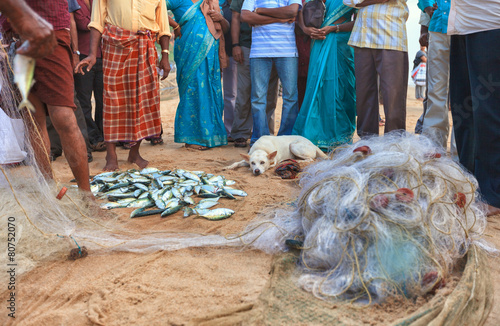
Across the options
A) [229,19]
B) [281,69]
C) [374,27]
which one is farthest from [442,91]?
[229,19]

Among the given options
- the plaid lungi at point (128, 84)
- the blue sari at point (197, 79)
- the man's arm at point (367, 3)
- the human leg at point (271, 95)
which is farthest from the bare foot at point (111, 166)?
the man's arm at point (367, 3)

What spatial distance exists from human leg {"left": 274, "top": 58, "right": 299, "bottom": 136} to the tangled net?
2.94 m

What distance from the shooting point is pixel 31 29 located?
54.4 inches

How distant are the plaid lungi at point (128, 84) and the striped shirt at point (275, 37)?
1458 millimetres

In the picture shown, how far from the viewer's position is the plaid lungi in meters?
4.45

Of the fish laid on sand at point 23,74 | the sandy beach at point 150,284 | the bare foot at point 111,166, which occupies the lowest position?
the bare foot at point 111,166

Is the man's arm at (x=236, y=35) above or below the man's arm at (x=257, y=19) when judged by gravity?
below

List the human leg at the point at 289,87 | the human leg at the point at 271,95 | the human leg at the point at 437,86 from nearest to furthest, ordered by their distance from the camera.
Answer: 1. the human leg at the point at 437,86
2. the human leg at the point at 289,87
3. the human leg at the point at 271,95

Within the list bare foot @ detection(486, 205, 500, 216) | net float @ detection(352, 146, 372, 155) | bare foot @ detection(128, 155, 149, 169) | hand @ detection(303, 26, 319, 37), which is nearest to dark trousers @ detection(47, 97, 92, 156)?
bare foot @ detection(128, 155, 149, 169)

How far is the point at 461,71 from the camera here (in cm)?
334

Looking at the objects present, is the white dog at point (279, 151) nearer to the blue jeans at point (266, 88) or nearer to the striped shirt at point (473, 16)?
the blue jeans at point (266, 88)

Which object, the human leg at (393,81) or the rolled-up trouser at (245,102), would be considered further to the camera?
the rolled-up trouser at (245,102)

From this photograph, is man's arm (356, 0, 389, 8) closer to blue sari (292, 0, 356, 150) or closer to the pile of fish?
blue sari (292, 0, 356, 150)

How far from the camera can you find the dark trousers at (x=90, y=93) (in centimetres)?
553
